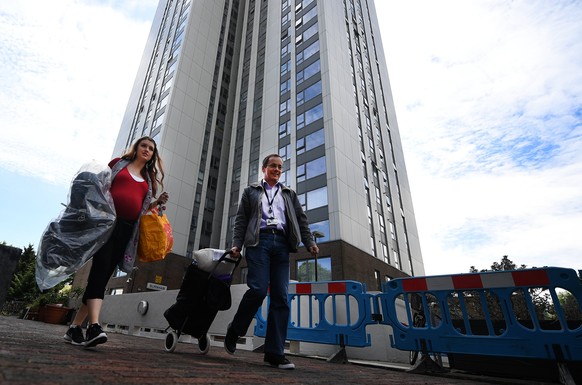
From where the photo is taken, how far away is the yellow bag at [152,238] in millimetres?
2996

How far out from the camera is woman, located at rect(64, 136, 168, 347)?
2535 mm

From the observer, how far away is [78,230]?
8.13 ft

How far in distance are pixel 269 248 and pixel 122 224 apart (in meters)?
1.44

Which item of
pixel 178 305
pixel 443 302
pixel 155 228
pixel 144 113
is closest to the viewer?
pixel 155 228

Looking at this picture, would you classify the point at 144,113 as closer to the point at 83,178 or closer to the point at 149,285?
the point at 149,285

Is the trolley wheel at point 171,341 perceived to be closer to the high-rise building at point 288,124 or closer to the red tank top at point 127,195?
the red tank top at point 127,195

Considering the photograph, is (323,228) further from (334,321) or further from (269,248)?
(269,248)

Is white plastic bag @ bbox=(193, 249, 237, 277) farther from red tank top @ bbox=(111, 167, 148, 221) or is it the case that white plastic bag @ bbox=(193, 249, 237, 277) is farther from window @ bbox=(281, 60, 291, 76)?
window @ bbox=(281, 60, 291, 76)

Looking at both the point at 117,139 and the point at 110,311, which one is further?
the point at 117,139

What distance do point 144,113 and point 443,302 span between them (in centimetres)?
3511

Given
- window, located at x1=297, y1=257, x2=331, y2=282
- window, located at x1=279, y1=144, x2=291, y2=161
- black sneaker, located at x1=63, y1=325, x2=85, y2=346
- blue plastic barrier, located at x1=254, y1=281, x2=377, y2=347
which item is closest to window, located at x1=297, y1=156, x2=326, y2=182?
window, located at x1=279, y1=144, x2=291, y2=161

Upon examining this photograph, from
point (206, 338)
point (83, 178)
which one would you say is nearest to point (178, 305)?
point (206, 338)

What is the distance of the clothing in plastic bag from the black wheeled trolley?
3.54 ft

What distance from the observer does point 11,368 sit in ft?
3.68
